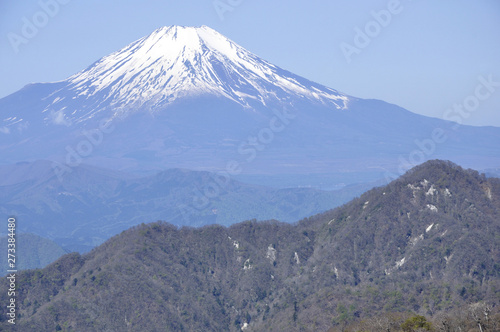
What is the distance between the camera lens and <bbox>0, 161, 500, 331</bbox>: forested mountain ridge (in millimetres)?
55094

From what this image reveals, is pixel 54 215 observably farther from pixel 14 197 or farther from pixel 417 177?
pixel 417 177

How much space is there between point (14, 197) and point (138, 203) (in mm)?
29181

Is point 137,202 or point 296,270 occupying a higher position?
point 137,202

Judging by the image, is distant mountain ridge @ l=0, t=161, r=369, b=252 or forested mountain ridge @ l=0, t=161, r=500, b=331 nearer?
forested mountain ridge @ l=0, t=161, r=500, b=331

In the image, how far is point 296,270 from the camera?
64.4 metres

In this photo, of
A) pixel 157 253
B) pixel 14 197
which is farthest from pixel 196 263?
pixel 14 197

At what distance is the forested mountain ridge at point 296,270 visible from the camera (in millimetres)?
55094

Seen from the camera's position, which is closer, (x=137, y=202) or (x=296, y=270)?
(x=296, y=270)

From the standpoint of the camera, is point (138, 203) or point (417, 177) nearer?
point (417, 177)

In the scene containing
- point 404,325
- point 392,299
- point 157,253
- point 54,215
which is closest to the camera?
point 404,325

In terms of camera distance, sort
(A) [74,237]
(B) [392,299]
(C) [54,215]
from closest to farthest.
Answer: (B) [392,299] < (A) [74,237] < (C) [54,215]

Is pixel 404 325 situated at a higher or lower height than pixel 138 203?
lower

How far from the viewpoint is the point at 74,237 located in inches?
6112

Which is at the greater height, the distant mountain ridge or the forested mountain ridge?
the distant mountain ridge
